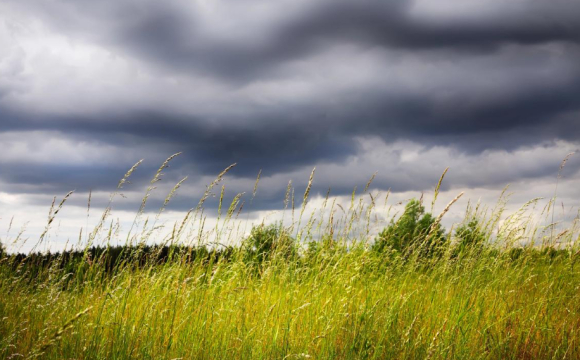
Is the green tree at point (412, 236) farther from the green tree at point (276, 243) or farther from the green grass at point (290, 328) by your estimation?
the green tree at point (276, 243)

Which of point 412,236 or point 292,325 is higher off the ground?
point 412,236

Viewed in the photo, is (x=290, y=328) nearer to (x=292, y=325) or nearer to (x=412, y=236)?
(x=292, y=325)

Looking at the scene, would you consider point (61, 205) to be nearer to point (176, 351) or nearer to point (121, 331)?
point (121, 331)

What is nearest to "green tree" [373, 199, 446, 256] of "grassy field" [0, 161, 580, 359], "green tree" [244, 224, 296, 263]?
"grassy field" [0, 161, 580, 359]

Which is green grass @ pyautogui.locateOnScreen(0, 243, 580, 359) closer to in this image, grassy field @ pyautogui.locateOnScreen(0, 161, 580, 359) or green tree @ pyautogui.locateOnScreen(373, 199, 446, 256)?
grassy field @ pyautogui.locateOnScreen(0, 161, 580, 359)

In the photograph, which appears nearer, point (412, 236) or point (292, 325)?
point (292, 325)

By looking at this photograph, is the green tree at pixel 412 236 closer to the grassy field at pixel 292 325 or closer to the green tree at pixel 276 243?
the grassy field at pixel 292 325

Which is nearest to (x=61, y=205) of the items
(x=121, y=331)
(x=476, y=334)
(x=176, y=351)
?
(x=121, y=331)

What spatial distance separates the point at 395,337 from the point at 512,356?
1050mm

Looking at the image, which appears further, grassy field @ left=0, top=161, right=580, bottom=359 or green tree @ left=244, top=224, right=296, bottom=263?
green tree @ left=244, top=224, right=296, bottom=263

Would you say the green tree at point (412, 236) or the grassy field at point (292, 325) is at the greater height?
the green tree at point (412, 236)

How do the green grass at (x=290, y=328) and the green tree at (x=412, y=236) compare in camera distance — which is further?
the green tree at (x=412, y=236)

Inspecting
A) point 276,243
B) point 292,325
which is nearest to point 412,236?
point 276,243

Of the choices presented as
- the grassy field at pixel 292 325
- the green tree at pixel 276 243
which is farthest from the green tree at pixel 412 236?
the green tree at pixel 276 243
